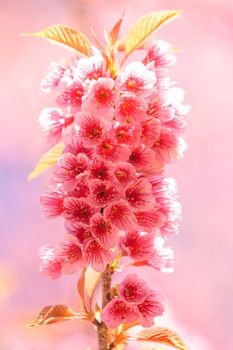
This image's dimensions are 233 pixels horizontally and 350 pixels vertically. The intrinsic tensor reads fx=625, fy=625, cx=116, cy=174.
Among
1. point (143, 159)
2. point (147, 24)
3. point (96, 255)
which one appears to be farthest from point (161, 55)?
point (96, 255)

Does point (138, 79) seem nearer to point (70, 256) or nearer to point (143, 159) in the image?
point (143, 159)

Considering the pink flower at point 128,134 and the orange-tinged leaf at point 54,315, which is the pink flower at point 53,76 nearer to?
the pink flower at point 128,134

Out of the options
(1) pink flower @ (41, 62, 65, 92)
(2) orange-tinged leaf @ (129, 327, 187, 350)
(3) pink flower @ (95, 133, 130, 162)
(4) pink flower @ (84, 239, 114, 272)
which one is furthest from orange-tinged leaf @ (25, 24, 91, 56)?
(2) orange-tinged leaf @ (129, 327, 187, 350)

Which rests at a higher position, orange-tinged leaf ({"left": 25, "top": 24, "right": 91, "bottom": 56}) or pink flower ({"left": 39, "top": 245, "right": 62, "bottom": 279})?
orange-tinged leaf ({"left": 25, "top": 24, "right": 91, "bottom": 56})

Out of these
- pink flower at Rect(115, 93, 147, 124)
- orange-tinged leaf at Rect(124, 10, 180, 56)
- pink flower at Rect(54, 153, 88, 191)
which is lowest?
pink flower at Rect(54, 153, 88, 191)

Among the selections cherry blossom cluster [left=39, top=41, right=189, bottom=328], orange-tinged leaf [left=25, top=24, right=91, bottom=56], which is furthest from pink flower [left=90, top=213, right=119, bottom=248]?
orange-tinged leaf [left=25, top=24, right=91, bottom=56]

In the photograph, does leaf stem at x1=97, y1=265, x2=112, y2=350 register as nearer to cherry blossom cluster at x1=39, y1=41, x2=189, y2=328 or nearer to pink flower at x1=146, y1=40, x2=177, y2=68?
cherry blossom cluster at x1=39, y1=41, x2=189, y2=328

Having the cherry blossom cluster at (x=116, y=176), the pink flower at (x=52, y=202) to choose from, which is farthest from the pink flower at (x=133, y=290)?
the pink flower at (x=52, y=202)
